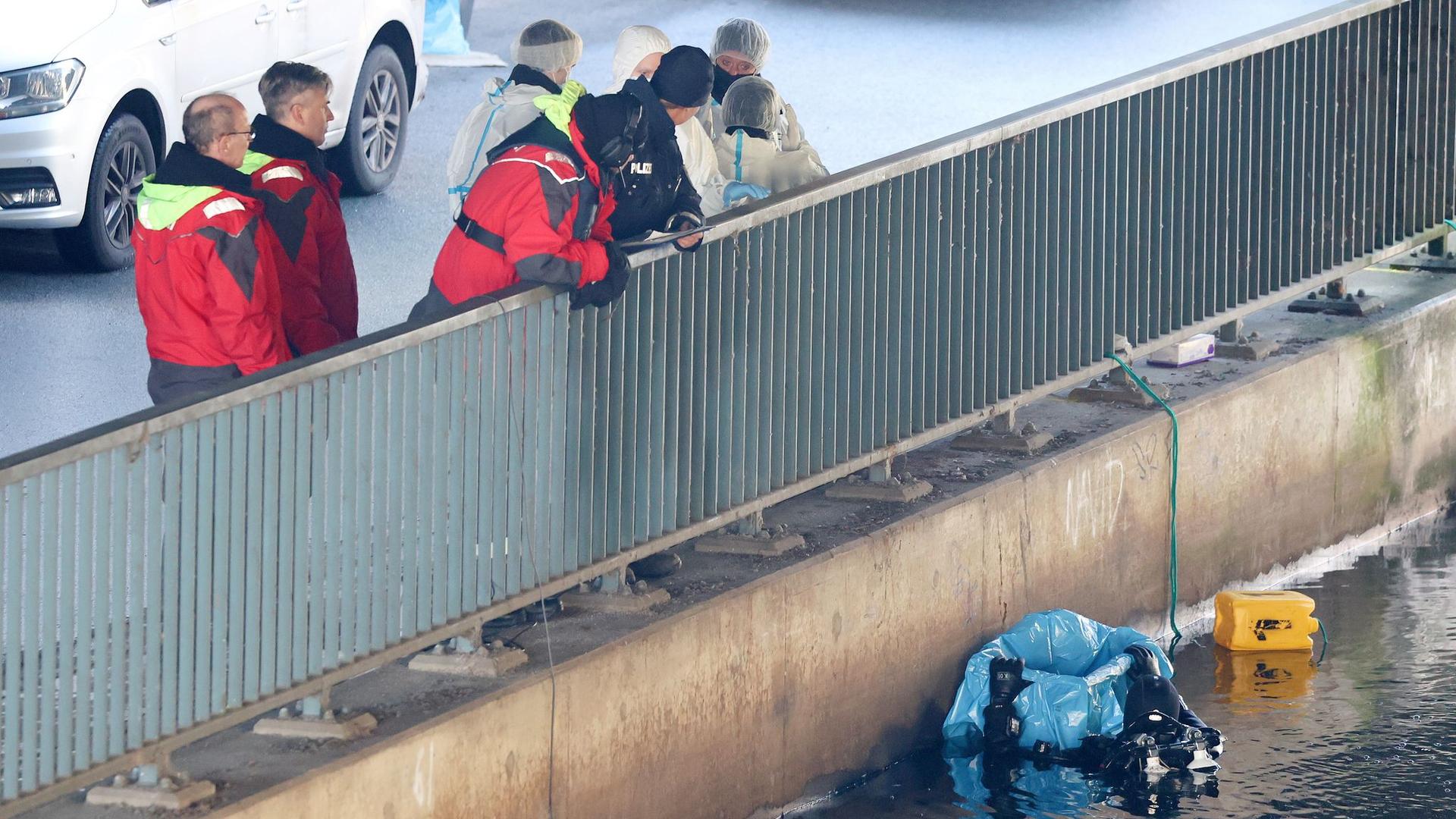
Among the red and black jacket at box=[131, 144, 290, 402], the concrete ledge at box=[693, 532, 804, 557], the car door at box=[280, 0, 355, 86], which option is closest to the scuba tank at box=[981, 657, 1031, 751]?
the concrete ledge at box=[693, 532, 804, 557]

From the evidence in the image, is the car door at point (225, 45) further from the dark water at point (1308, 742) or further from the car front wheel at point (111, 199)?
the dark water at point (1308, 742)

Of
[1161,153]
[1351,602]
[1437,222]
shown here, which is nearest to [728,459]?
[1161,153]

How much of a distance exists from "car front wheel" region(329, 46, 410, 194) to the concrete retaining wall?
6.14 m

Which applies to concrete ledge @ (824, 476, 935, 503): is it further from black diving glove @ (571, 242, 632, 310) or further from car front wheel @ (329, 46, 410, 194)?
car front wheel @ (329, 46, 410, 194)

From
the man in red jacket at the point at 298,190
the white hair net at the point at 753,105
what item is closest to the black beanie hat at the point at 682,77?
the man in red jacket at the point at 298,190

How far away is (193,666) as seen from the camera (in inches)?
233

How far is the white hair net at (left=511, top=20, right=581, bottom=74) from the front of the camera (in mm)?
8430

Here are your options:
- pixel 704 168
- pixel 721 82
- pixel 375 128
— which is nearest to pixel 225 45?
pixel 375 128

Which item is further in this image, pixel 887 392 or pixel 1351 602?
pixel 1351 602

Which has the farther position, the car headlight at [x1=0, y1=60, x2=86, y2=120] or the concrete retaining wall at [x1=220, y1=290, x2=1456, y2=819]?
the car headlight at [x1=0, y1=60, x2=86, y2=120]

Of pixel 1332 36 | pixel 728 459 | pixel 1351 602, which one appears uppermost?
pixel 1332 36

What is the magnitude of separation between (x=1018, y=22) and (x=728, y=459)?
48.3 ft

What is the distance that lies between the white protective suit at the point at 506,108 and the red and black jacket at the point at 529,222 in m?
0.77

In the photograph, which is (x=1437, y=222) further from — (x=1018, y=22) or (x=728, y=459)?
(x=1018, y=22)
